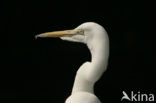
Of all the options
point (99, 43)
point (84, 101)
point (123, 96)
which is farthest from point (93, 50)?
point (123, 96)

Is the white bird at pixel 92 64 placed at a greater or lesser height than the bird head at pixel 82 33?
lesser

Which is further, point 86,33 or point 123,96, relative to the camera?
point 123,96

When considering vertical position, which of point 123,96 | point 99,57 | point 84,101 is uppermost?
point 99,57

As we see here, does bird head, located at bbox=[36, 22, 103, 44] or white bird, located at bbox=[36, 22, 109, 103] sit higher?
A: bird head, located at bbox=[36, 22, 103, 44]

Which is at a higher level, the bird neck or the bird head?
the bird head

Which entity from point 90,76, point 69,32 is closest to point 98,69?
point 90,76

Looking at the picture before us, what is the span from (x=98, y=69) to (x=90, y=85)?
0.10m

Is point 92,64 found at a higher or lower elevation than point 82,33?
lower

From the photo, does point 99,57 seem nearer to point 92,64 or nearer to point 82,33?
point 92,64

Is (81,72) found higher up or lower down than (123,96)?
higher up

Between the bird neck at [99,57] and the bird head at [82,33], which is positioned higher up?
the bird head at [82,33]

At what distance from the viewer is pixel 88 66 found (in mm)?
2678

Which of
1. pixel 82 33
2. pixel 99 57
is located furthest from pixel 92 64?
pixel 82 33

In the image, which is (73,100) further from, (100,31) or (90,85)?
(100,31)
